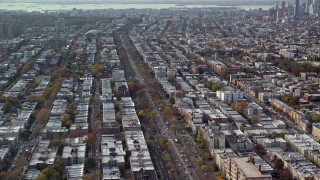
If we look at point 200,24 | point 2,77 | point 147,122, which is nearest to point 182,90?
point 147,122

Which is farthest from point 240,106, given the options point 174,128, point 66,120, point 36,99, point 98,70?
point 98,70

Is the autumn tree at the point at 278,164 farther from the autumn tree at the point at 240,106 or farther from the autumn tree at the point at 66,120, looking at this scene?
the autumn tree at the point at 66,120

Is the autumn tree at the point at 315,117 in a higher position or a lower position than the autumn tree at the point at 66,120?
lower

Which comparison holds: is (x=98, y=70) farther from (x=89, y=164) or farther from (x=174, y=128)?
(x=89, y=164)

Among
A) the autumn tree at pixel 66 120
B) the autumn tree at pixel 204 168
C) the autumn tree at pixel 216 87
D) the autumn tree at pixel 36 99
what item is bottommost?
the autumn tree at pixel 216 87

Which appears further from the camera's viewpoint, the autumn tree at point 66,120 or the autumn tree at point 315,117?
the autumn tree at point 315,117

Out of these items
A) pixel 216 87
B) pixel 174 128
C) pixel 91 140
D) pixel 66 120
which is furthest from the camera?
pixel 216 87

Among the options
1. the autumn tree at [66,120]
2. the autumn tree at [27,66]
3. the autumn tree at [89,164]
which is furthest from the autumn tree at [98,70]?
the autumn tree at [89,164]

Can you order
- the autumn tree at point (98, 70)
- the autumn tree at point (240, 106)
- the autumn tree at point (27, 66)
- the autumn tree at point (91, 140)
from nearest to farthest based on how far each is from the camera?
the autumn tree at point (91, 140)
the autumn tree at point (240, 106)
the autumn tree at point (98, 70)
the autumn tree at point (27, 66)

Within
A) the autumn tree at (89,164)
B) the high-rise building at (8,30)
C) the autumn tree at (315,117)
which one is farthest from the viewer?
the high-rise building at (8,30)

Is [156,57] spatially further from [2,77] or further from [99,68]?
[2,77]
